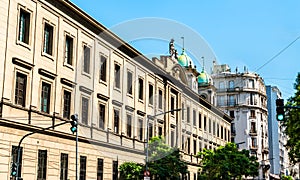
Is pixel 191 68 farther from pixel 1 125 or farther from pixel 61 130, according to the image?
pixel 1 125

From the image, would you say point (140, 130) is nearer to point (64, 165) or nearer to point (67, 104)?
point (67, 104)

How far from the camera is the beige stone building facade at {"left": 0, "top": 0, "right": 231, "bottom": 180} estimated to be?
2533 centimetres

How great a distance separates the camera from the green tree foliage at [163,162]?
3516cm

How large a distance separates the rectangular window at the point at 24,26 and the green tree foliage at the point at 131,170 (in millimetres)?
13409

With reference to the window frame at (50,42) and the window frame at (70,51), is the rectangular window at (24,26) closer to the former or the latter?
the window frame at (50,42)

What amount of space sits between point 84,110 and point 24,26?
26.0 ft

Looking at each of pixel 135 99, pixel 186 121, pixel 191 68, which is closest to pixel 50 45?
pixel 135 99

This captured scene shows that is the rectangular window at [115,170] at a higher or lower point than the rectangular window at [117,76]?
Result: lower

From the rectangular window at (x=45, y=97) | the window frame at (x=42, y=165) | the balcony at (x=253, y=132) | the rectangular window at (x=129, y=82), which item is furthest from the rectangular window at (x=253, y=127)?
the window frame at (x=42, y=165)

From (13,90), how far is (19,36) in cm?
333

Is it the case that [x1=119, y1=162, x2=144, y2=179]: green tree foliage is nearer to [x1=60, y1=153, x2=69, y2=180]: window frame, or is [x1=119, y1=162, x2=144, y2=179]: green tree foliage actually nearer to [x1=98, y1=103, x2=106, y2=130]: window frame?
[x1=98, y1=103, x2=106, y2=130]: window frame

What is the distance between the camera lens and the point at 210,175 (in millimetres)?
51250

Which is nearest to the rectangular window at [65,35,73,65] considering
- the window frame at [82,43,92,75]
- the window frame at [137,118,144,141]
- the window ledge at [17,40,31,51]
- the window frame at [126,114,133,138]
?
the window frame at [82,43,92,75]

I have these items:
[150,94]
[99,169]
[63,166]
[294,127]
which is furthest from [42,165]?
[294,127]
